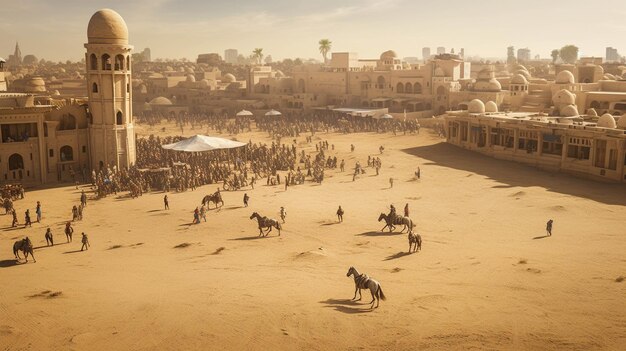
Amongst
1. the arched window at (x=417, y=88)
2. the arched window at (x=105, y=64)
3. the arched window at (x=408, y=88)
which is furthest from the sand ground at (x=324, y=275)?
the arched window at (x=408, y=88)

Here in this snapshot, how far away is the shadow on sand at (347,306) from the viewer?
49.5 feet

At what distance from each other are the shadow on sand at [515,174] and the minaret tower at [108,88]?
2345cm

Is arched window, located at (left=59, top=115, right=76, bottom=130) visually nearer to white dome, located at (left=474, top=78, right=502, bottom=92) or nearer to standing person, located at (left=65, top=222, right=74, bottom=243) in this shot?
standing person, located at (left=65, top=222, right=74, bottom=243)

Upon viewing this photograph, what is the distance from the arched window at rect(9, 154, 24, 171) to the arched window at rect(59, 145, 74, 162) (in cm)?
268

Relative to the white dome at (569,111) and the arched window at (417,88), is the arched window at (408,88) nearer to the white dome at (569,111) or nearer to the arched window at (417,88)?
the arched window at (417,88)

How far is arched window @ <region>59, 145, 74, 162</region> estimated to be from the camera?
38031 millimetres

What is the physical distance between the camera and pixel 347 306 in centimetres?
1539

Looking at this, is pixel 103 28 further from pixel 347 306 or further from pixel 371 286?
pixel 371 286

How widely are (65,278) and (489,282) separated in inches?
555

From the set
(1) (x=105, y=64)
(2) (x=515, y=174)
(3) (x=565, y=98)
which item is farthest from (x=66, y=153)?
(3) (x=565, y=98)

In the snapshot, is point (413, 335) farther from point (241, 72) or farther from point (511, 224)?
point (241, 72)

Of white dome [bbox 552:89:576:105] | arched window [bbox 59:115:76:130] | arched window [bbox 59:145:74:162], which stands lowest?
arched window [bbox 59:145:74:162]

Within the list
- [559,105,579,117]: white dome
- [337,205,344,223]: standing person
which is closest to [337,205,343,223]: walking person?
[337,205,344,223]: standing person

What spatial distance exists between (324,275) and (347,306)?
119 inches
